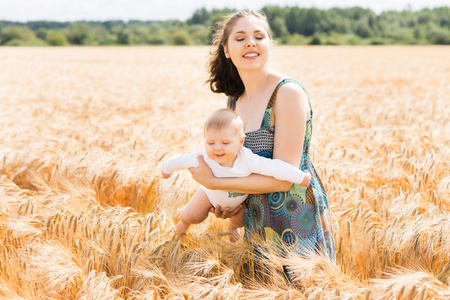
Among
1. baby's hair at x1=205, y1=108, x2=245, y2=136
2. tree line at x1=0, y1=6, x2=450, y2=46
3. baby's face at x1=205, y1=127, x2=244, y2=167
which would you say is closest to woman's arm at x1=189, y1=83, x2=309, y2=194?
baby's face at x1=205, y1=127, x2=244, y2=167

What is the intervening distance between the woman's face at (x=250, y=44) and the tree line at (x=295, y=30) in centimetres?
6285

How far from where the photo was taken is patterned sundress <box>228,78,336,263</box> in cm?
227

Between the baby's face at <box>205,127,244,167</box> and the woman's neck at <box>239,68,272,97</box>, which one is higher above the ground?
the woman's neck at <box>239,68,272,97</box>

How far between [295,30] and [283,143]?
309 feet

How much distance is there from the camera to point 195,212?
8.14 ft

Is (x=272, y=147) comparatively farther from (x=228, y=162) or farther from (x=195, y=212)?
(x=195, y=212)

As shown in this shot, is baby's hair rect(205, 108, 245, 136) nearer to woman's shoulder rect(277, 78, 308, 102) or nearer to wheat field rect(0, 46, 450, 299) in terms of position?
woman's shoulder rect(277, 78, 308, 102)

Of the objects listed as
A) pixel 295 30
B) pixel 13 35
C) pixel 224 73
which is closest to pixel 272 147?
pixel 224 73

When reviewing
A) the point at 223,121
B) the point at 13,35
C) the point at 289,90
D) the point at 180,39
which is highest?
the point at 13,35

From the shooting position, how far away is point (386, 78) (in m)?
13.2

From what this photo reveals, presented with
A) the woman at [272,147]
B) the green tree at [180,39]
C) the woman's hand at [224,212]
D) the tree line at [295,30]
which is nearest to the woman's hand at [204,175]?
the woman at [272,147]

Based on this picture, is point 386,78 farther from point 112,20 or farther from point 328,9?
point 112,20

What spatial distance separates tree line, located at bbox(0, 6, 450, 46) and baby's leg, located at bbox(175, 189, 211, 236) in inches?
2483

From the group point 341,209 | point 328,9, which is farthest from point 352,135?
point 328,9
